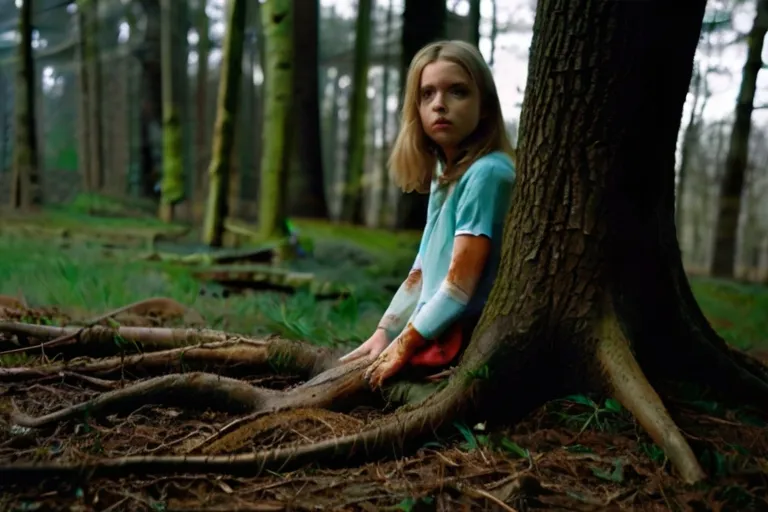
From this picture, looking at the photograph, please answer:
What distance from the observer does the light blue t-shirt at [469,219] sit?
2.14 meters

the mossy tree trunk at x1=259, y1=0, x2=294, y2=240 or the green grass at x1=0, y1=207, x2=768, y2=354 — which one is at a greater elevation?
the mossy tree trunk at x1=259, y1=0, x2=294, y2=240

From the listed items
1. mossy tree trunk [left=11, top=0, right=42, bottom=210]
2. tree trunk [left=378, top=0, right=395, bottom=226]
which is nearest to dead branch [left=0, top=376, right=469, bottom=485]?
mossy tree trunk [left=11, top=0, right=42, bottom=210]

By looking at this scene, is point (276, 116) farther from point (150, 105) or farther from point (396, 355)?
point (150, 105)

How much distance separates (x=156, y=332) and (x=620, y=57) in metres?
2.13

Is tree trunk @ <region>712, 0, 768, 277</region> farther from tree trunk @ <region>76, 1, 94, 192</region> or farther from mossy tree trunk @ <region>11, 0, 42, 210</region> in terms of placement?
tree trunk @ <region>76, 1, 94, 192</region>

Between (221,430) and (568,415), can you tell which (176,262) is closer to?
(221,430)

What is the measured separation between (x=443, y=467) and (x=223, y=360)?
1.18m

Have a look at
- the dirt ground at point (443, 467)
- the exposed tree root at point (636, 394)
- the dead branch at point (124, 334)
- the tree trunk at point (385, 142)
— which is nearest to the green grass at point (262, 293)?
the dead branch at point (124, 334)

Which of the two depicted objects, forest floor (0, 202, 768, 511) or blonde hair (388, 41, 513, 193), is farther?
blonde hair (388, 41, 513, 193)

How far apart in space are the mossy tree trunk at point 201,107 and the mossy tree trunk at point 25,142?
8.80 feet

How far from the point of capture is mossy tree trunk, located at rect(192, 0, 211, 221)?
12219mm

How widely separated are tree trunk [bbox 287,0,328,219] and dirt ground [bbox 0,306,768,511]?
23.4 feet

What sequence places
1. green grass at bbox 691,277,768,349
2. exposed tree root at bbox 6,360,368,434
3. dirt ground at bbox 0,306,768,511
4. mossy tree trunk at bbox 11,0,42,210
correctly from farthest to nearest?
mossy tree trunk at bbox 11,0,42,210 < green grass at bbox 691,277,768,349 < exposed tree root at bbox 6,360,368,434 < dirt ground at bbox 0,306,768,511

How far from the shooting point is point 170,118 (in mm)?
7746
